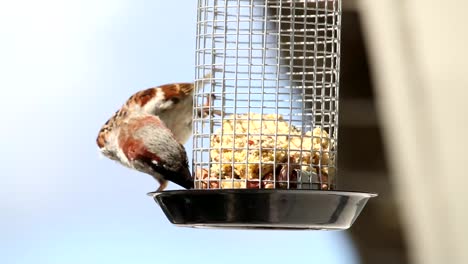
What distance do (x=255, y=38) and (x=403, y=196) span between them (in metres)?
1.76

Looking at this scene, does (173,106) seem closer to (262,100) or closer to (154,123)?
(154,123)

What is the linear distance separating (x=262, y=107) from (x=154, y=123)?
25.9 inches

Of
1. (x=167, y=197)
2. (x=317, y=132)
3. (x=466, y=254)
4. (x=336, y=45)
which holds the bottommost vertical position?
(x=466, y=254)

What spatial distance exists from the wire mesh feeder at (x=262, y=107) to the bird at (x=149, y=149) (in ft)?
0.55

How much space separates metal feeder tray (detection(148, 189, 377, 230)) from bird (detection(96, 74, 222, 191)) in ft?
1.91

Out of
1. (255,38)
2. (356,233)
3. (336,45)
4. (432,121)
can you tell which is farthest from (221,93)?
(356,233)

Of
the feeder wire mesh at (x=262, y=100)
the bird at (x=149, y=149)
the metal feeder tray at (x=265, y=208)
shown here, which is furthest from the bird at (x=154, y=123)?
the metal feeder tray at (x=265, y=208)

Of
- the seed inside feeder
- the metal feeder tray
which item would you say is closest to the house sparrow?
the seed inside feeder

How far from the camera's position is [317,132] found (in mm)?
2305

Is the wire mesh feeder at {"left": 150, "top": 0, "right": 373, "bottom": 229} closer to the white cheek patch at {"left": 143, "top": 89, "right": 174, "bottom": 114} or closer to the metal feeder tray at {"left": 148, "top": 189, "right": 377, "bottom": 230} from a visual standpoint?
Answer: the metal feeder tray at {"left": 148, "top": 189, "right": 377, "bottom": 230}

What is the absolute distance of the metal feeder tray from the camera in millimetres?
1991

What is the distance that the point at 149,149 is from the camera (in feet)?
8.93

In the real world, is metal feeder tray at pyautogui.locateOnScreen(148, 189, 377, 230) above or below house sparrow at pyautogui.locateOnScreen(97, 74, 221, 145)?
below

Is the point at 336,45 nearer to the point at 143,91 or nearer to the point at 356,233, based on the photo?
the point at 143,91
